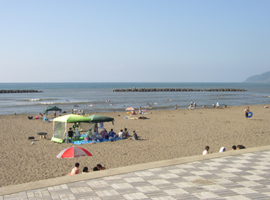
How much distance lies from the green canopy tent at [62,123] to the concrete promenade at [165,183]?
8.63m

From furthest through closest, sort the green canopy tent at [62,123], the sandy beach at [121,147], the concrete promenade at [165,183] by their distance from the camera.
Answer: the green canopy tent at [62,123], the sandy beach at [121,147], the concrete promenade at [165,183]

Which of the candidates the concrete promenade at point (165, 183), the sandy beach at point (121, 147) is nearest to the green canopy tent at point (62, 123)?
the sandy beach at point (121, 147)

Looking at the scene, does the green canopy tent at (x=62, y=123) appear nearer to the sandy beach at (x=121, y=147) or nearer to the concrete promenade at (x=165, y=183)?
the sandy beach at (x=121, y=147)

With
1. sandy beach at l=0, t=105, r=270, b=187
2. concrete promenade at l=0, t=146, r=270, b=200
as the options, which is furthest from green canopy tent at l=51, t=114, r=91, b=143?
concrete promenade at l=0, t=146, r=270, b=200

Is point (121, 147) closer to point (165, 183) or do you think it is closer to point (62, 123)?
point (62, 123)

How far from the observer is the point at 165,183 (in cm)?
648

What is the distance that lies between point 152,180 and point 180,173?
3.27 feet

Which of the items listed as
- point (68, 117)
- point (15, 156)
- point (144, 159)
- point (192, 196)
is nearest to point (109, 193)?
point (192, 196)

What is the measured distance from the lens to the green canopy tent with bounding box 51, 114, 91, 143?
51.2ft

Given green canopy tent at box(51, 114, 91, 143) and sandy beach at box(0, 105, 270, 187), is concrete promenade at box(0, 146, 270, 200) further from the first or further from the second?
green canopy tent at box(51, 114, 91, 143)

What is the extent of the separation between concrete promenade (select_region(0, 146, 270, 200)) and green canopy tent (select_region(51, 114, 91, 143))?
8630 mm

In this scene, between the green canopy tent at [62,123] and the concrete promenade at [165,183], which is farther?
the green canopy tent at [62,123]

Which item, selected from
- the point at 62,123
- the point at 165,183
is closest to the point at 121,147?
the point at 62,123

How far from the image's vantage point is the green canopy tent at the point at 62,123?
15616 millimetres
